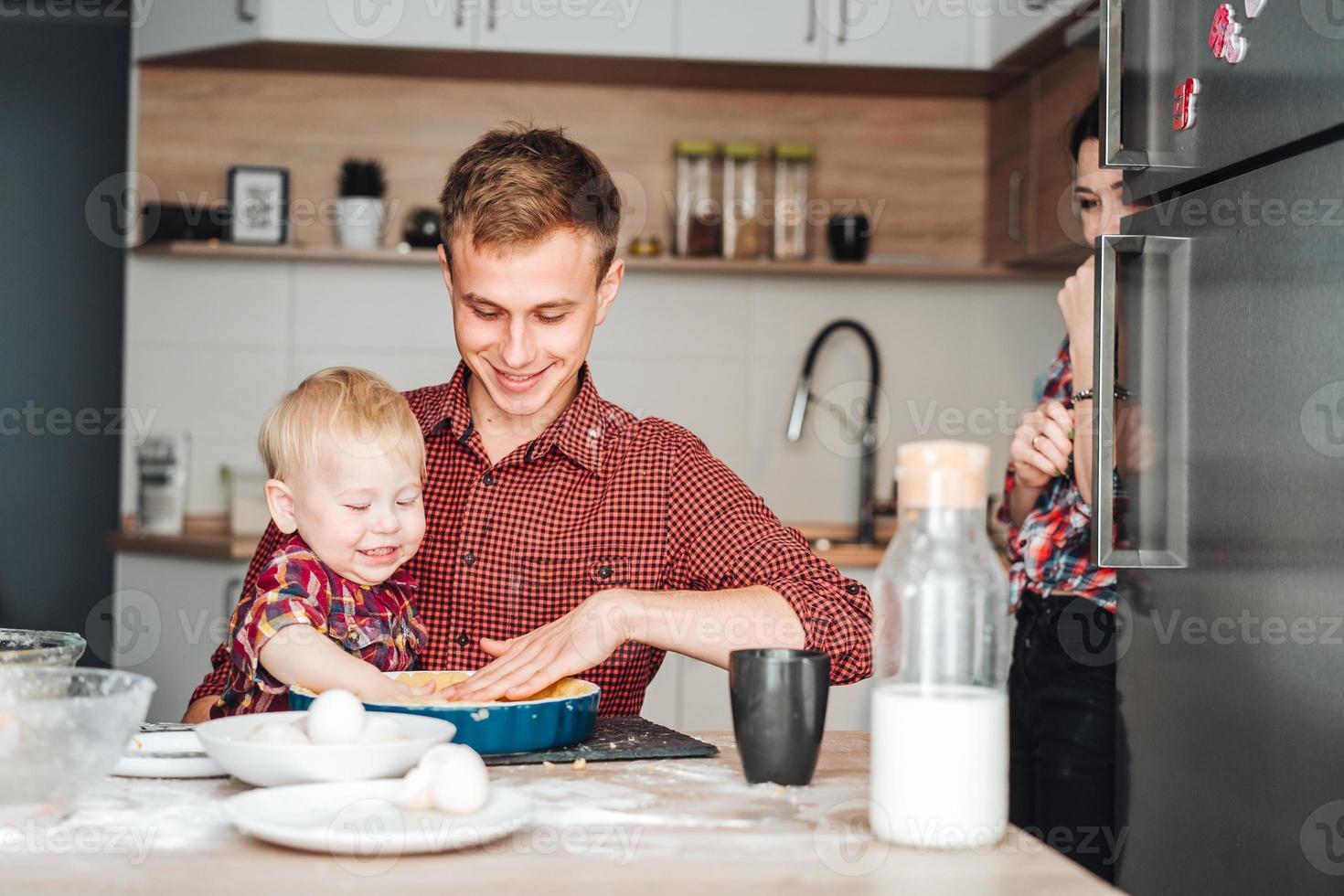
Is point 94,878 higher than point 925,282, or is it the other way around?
point 925,282

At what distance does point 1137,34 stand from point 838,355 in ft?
6.88

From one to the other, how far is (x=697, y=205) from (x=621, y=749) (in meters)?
2.52

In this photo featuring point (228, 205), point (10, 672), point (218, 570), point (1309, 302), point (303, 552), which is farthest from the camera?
point (228, 205)

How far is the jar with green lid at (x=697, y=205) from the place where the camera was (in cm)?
350

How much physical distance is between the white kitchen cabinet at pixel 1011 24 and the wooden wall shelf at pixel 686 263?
20.5 inches

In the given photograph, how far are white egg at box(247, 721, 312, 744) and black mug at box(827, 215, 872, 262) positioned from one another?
271cm

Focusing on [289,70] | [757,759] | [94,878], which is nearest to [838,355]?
[289,70]

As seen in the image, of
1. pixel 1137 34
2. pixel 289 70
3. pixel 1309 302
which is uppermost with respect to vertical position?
pixel 289 70

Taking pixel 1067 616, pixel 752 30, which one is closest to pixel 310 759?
pixel 1067 616

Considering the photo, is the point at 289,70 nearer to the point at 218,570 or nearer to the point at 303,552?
the point at 218,570

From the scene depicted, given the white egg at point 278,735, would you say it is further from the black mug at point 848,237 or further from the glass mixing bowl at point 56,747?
the black mug at point 848,237

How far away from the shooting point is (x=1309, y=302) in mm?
1244

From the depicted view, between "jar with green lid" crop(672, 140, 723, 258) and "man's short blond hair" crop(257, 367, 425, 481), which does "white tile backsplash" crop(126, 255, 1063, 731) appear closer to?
"jar with green lid" crop(672, 140, 723, 258)

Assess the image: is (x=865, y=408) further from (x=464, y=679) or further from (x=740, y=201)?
(x=464, y=679)
